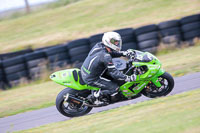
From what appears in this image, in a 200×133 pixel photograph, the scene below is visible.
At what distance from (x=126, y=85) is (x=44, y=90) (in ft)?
15.3

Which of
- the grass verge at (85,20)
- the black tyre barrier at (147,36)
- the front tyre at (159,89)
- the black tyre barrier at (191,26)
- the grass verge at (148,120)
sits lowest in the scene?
the grass verge at (85,20)

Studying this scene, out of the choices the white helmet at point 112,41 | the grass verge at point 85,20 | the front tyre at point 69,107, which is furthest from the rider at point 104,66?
the grass verge at point 85,20

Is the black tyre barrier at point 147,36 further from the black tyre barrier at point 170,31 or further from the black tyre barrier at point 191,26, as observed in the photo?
the black tyre barrier at point 191,26

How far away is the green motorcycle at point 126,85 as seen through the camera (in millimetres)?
6598

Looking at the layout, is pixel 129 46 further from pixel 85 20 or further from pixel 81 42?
pixel 85 20

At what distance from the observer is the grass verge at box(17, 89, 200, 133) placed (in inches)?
176

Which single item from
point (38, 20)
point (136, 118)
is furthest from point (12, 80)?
point (38, 20)

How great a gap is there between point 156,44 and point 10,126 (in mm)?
7863

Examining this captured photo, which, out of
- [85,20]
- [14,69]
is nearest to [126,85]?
[14,69]

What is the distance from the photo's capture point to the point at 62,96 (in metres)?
6.66

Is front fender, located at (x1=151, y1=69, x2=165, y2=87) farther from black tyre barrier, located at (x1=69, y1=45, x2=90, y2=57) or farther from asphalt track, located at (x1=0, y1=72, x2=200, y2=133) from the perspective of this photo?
black tyre barrier, located at (x1=69, y1=45, x2=90, y2=57)

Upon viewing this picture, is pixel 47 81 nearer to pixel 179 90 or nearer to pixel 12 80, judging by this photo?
pixel 12 80

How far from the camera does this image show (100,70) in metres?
6.64

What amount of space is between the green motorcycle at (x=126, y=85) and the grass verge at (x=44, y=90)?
1.80 meters
